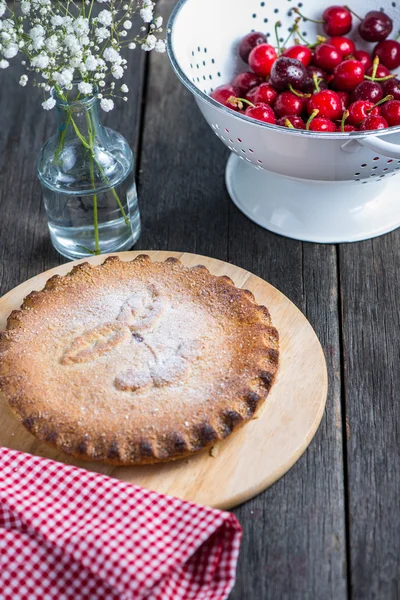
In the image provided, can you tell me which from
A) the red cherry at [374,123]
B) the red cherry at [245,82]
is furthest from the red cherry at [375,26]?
the red cherry at [374,123]

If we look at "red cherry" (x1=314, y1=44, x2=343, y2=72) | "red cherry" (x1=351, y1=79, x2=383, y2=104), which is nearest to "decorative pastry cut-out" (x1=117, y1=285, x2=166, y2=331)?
"red cherry" (x1=351, y1=79, x2=383, y2=104)

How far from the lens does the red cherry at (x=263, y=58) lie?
76.8 inches

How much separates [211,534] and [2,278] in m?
0.92

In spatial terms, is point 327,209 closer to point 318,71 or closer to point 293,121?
point 293,121

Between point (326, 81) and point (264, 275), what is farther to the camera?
point (326, 81)

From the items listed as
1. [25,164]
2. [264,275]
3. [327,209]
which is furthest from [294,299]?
[25,164]

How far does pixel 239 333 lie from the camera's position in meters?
1.55

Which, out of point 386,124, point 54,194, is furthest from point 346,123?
point 54,194

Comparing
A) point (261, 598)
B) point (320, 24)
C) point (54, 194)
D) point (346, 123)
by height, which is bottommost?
point (261, 598)

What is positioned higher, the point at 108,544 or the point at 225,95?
the point at 225,95

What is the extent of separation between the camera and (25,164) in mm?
2199

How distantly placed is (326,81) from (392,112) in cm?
29

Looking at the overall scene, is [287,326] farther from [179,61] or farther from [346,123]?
[179,61]

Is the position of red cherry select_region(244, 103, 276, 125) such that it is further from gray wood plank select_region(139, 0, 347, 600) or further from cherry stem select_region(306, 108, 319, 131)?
gray wood plank select_region(139, 0, 347, 600)
